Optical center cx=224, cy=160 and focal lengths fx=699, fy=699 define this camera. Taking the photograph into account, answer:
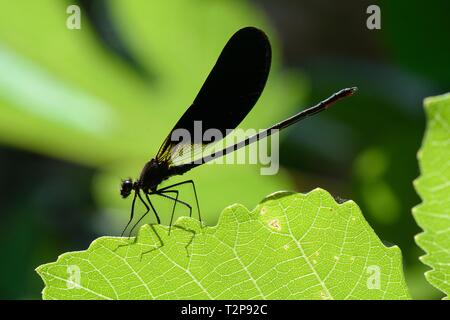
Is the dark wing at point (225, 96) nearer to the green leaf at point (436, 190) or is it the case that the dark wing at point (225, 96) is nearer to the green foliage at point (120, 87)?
the green foliage at point (120, 87)

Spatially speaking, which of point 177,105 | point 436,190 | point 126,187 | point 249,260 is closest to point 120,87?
point 177,105

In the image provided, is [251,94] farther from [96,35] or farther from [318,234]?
[96,35]

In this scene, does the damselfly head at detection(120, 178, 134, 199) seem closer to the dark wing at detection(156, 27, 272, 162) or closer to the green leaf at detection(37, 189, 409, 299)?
the dark wing at detection(156, 27, 272, 162)

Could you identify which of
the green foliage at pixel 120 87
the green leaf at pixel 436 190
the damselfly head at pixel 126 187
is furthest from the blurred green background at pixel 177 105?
the green leaf at pixel 436 190

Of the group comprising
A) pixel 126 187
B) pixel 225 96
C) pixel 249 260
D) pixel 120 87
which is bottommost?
pixel 249 260

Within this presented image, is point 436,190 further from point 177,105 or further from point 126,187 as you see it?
point 177,105

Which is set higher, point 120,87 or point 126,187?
point 120,87
